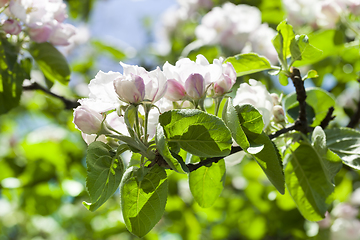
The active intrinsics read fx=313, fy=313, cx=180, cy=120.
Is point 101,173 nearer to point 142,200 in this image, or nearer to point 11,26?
point 142,200

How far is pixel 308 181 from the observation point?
73 centimetres

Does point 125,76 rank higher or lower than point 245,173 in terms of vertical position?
higher

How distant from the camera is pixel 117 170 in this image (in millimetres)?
519

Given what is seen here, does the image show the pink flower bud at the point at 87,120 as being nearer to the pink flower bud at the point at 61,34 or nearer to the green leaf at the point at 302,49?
the green leaf at the point at 302,49

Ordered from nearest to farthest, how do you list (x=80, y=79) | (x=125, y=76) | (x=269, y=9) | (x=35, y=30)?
(x=125, y=76) < (x=35, y=30) < (x=269, y=9) < (x=80, y=79)

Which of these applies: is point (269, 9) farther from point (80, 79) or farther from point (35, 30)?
point (80, 79)

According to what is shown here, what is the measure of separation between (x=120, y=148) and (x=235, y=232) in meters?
1.96

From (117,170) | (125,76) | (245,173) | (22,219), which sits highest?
(125,76)

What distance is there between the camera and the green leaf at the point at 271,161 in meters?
0.54

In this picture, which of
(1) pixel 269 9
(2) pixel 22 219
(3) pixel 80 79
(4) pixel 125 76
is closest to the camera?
(4) pixel 125 76

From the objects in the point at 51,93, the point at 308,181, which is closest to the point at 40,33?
the point at 51,93

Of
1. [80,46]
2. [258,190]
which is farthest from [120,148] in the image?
[80,46]

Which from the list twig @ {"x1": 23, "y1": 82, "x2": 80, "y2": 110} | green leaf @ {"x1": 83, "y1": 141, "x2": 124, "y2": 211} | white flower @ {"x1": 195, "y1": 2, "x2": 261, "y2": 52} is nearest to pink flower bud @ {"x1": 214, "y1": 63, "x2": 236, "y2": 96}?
green leaf @ {"x1": 83, "y1": 141, "x2": 124, "y2": 211}

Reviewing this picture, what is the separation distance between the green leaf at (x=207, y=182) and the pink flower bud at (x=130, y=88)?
0.24 m
